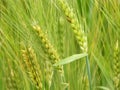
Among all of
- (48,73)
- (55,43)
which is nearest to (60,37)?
(55,43)

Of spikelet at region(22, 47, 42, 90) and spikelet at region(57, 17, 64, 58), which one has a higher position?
spikelet at region(57, 17, 64, 58)

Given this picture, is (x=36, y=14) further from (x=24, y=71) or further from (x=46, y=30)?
(x=24, y=71)

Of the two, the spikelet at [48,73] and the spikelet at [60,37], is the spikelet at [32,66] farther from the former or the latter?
the spikelet at [60,37]

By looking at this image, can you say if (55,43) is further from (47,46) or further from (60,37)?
(47,46)

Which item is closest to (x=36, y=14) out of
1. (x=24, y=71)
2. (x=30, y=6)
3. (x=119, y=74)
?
(x=30, y=6)

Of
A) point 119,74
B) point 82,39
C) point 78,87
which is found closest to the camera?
point 82,39

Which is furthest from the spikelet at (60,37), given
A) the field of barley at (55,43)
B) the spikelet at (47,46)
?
the spikelet at (47,46)

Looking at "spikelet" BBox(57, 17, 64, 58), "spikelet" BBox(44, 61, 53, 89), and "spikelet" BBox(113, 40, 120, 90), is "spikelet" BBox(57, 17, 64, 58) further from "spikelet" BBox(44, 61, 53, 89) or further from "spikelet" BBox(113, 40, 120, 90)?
"spikelet" BBox(113, 40, 120, 90)

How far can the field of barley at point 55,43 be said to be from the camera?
85cm

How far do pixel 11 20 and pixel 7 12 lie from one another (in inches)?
2.1

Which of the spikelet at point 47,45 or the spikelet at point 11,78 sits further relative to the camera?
the spikelet at point 11,78

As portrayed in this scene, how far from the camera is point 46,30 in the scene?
89 centimetres

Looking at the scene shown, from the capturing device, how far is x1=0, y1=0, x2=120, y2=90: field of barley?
0.85m

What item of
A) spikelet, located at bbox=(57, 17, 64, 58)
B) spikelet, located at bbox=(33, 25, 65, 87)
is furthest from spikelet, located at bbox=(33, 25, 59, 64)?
spikelet, located at bbox=(57, 17, 64, 58)
